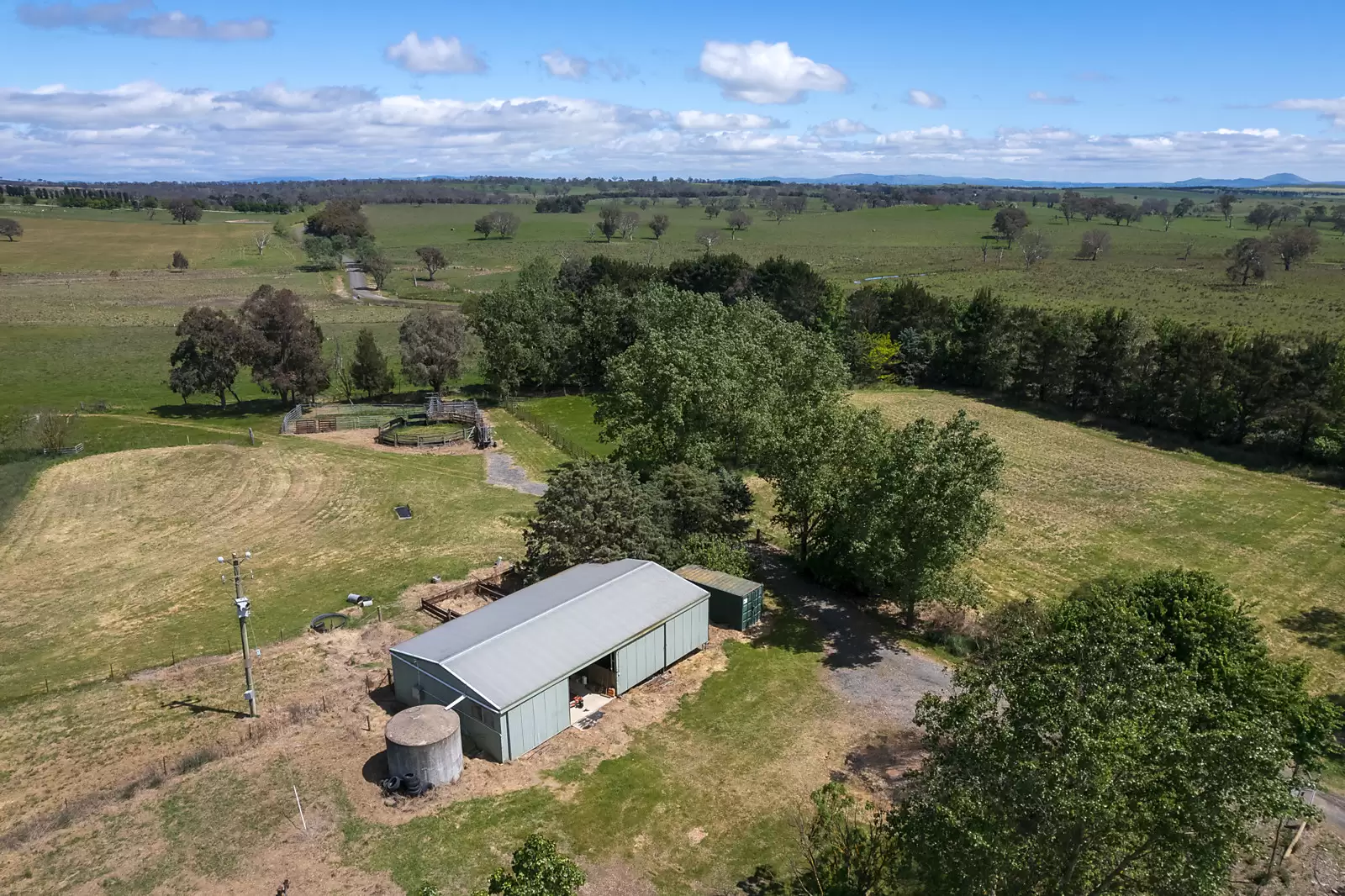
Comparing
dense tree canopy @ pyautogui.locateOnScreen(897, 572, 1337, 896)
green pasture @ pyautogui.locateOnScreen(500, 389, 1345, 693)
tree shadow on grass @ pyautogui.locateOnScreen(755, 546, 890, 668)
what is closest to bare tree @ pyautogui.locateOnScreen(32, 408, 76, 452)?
green pasture @ pyautogui.locateOnScreen(500, 389, 1345, 693)

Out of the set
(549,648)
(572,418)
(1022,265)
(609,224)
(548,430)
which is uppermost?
(609,224)

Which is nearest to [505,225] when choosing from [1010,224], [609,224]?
[609,224]

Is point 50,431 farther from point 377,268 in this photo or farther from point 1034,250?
point 1034,250

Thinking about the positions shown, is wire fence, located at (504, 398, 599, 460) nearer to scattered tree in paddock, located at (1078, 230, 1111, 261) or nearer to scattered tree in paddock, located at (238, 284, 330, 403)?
scattered tree in paddock, located at (238, 284, 330, 403)

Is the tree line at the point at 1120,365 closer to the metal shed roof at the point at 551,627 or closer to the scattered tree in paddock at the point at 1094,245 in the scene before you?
the metal shed roof at the point at 551,627

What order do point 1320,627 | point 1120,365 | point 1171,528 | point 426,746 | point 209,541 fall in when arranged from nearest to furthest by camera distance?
1. point 426,746
2. point 1320,627
3. point 209,541
4. point 1171,528
5. point 1120,365

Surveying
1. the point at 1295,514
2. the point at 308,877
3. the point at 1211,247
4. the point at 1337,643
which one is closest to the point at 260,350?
the point at 308,877

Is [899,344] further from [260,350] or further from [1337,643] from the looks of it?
[260,350]
